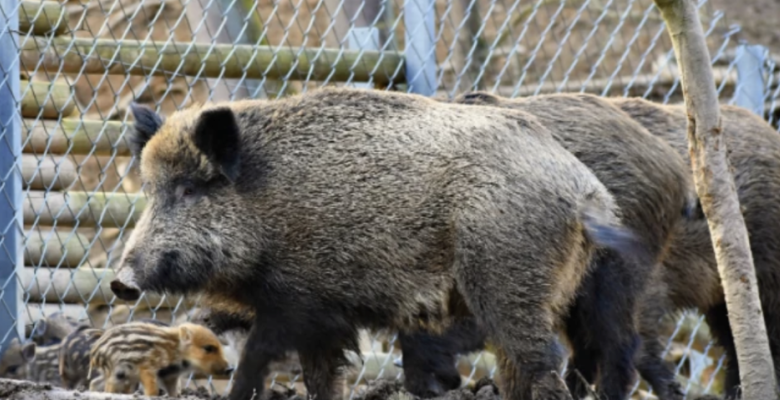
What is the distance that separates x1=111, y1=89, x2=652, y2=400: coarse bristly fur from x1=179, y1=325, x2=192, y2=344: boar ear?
0.41 metres

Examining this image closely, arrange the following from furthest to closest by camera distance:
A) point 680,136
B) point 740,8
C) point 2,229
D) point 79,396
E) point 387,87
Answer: point 740,8
point 387,87
point 680,136
point 2,229
point 79,396

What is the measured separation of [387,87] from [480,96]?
3.56ft

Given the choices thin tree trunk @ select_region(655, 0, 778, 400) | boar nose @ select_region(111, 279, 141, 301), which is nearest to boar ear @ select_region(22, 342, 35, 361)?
boar nose @ select_region(111, 279, 141, 301)

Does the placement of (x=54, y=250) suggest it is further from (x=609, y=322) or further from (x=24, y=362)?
(x=609, y=322)

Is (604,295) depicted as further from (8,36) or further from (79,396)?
(8,36)

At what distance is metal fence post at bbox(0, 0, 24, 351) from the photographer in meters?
5.51

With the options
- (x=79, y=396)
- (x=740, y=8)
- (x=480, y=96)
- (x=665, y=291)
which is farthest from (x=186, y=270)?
(x=740, y=8)

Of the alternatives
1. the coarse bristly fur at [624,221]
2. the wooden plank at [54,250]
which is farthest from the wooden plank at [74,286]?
the coarse bristly fur at [624,221]

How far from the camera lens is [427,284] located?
4891 mm

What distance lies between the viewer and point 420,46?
A: 22.4 ft

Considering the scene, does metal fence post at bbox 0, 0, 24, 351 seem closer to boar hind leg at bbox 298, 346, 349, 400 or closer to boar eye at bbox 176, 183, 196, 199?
boar eye at bbox 176, 183, 196, 199

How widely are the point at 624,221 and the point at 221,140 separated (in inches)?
75.9

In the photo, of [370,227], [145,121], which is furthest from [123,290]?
[370,227]

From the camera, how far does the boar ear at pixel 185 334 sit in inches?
219
